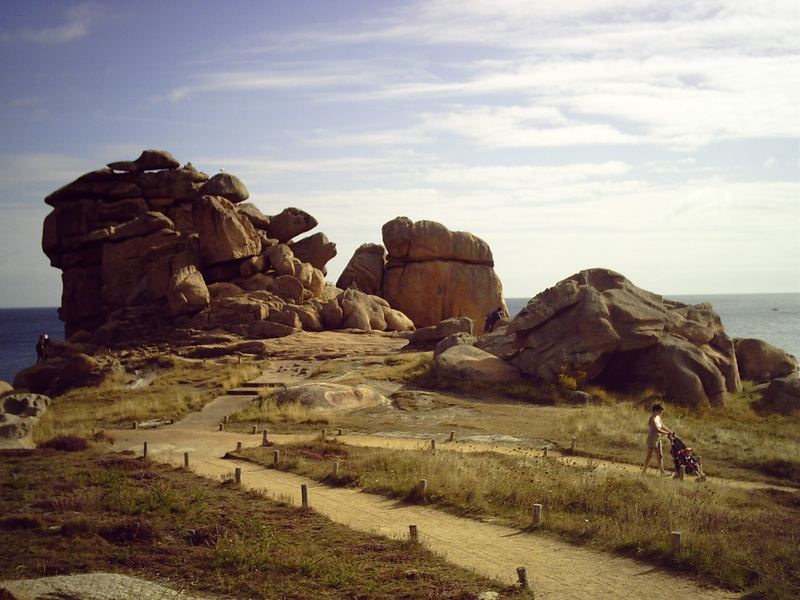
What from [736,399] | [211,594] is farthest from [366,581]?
[736,399]

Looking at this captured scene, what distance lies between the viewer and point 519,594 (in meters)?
12.4

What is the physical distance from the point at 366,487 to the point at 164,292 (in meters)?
32.5

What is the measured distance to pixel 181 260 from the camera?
48781 mm

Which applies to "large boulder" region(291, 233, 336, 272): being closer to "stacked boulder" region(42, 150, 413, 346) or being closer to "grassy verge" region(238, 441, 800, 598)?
"stacked boulder" region(42, 150, 413, 346)

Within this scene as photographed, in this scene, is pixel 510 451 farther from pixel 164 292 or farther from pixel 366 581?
pixel 164 292

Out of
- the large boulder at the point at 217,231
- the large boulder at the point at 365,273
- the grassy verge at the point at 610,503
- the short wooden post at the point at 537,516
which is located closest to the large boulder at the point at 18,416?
the grassy verge at the point at 610,503

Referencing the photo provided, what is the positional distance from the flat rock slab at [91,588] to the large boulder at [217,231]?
3707 cm

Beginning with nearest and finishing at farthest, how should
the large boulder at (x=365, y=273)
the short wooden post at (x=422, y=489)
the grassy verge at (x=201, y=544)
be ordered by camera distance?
the grassy verge at (x=201, y=544), the short wooden post at (x=422, y=489), the large boulder at (x=365, y=273)

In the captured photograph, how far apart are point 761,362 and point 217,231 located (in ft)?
105

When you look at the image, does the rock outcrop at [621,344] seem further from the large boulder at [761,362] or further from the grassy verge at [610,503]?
the grassy verge at [610,503]

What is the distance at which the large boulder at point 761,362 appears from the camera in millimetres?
41125

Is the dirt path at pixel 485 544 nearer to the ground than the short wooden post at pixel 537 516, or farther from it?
nearer to the ground

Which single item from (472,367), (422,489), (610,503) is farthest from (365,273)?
(610,503)

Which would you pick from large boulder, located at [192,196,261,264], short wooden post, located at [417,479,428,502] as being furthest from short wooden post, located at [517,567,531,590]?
large boulder, located at [192,196,261,264]
